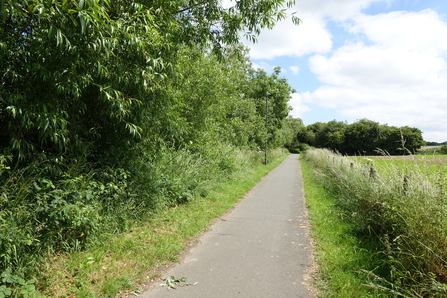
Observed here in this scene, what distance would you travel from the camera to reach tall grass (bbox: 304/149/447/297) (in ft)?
11.0

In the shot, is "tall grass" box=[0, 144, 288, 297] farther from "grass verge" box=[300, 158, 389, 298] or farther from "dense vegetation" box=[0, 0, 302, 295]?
"grass verge" box=[300, 158, 389, 298]

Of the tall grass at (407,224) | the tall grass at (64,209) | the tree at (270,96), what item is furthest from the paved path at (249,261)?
the tree at (270,96)

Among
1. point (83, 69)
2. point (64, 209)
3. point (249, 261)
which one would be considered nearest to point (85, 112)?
point (83, 69)

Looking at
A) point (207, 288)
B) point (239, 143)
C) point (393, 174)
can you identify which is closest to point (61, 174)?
point (207, 288)

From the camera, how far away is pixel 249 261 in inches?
177

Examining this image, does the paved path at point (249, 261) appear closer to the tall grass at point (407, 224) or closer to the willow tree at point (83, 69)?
the tall grass at point (407, 224)

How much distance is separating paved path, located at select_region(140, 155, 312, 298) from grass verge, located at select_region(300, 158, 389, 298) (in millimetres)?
262

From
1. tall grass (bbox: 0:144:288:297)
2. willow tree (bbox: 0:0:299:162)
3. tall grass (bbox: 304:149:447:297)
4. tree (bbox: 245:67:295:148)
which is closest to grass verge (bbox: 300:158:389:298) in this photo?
tall grass (bbox: 304:149:447:297)

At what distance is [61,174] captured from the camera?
4.28m

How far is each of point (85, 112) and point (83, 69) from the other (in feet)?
3.83

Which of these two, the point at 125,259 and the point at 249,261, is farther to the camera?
the point at 249,261

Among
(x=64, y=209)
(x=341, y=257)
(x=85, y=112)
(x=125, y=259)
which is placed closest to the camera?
(x=64, y=209)

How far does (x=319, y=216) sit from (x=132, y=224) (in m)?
4.93

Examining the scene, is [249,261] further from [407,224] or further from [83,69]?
[83,69]
